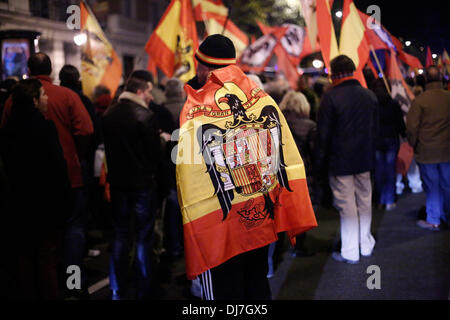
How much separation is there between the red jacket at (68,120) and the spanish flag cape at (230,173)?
2062mm

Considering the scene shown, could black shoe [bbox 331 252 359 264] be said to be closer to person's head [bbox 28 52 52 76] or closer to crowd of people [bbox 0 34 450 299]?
crowd of people [bbox 0 34 450 299]

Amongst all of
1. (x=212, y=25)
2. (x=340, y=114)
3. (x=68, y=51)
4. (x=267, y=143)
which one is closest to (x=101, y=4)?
(x=68, y=51)

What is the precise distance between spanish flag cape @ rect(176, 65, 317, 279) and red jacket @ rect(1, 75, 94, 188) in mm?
2062

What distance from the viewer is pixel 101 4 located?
83.0ft

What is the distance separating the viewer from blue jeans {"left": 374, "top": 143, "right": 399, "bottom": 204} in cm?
765

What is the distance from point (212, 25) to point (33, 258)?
5657mm

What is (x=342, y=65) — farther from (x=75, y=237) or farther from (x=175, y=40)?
(x=75, y=237)

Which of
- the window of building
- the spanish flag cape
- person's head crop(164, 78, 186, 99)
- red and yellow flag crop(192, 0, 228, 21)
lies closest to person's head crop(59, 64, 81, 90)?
person's head crop(164, 78, 186, 99)

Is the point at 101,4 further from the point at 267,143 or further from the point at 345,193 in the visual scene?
the point at 267,143

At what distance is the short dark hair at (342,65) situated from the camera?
5.02 metres

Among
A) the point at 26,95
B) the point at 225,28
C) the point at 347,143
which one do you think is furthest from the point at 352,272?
the point at 225,28

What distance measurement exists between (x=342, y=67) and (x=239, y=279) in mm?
3065

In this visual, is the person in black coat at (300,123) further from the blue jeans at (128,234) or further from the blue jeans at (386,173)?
the blue jeans at (386,173)

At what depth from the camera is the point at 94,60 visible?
629 centimetres
